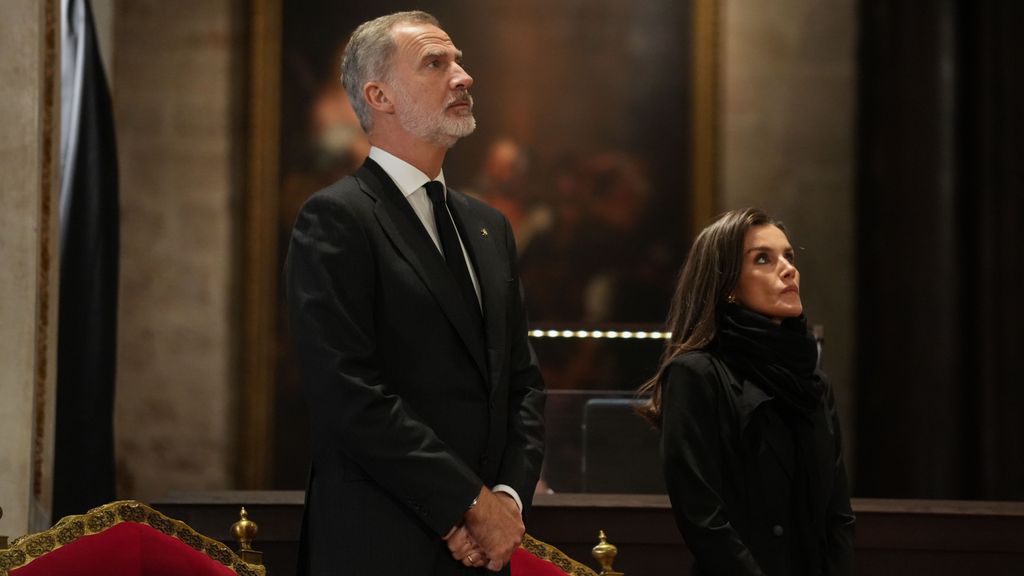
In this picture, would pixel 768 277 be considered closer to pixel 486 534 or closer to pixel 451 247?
pixel 451 247

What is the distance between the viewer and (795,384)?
3.17 meters

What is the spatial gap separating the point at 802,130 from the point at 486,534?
6.76 meters

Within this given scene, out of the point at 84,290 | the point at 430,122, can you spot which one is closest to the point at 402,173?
the point at 430,122

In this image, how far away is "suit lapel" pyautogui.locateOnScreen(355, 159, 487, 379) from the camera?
8.18 feet

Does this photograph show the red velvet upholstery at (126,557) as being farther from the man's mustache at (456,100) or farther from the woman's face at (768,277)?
the woman's face at (768,277)

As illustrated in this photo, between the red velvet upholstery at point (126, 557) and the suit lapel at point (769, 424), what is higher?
the suit lapel at point (769, 424)

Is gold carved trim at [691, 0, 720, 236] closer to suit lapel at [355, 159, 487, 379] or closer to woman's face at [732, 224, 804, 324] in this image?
woman's face at [732, 224, 804, 324]

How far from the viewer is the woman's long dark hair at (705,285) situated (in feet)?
10.8

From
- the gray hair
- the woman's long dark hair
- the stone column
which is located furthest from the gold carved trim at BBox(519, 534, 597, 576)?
the stone column

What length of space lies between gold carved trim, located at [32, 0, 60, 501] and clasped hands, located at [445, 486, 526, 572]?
2.66m

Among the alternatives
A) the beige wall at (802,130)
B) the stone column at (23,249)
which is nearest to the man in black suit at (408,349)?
the stone column at (23,249)

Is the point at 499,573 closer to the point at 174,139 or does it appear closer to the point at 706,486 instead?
the point at 706,486

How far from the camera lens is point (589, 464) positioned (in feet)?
15.5

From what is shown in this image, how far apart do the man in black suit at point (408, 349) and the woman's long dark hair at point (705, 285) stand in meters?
0.71
